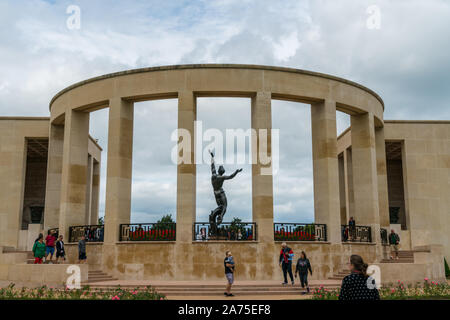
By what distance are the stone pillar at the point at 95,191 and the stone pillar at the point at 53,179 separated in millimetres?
9248

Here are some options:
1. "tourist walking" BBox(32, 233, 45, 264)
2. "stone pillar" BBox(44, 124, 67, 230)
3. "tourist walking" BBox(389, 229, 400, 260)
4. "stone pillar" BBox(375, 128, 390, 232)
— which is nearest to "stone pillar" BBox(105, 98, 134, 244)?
"tourist walking" BBox(32, 233, 45, 264)

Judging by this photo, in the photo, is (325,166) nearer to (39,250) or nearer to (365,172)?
→ (365,172)

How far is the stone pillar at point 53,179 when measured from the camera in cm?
2772

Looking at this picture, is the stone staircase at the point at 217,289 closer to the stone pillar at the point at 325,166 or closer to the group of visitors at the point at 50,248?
A: the group of visitors at the point at 50,248

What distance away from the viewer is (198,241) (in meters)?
21.3

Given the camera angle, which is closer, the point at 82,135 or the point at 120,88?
the point at 120,88

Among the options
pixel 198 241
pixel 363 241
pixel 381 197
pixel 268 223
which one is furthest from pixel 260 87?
pixel 381 197

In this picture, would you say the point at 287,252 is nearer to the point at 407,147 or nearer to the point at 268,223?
the point at 268,223

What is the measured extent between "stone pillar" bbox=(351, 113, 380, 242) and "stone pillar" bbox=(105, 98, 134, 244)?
12650 millimetres

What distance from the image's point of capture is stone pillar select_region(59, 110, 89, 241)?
954 inches

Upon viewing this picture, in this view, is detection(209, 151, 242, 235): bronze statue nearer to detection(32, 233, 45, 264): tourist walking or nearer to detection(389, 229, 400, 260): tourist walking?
detection(32, 233, 45, 264): tourist walking

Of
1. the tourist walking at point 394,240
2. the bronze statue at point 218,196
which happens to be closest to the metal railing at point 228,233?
the bronze statue at point 218,196

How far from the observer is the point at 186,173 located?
22.1m

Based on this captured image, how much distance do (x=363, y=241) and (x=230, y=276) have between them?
1137 centimetres
